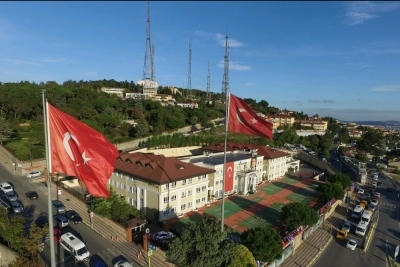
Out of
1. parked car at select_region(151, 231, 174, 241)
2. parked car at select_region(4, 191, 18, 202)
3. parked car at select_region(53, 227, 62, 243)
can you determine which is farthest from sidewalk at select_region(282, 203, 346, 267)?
parked car at select_region(4, 191, 18, 202)

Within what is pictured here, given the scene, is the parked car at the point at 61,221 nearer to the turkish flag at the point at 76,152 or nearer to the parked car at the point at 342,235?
the turkish flag at the point at 76,152

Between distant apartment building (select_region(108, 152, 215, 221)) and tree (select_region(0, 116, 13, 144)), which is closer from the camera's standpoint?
distant apartment building (select_region(108, 152, 215, 221))

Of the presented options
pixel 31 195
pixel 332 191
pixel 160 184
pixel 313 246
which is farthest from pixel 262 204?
pixel 31 195

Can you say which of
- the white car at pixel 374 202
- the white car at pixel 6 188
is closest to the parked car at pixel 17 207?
the white car at pixel 6 188

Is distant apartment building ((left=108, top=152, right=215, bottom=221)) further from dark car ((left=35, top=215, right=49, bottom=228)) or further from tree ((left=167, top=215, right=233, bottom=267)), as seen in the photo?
tree ((left=167, top=215, right=233, bottom=267))

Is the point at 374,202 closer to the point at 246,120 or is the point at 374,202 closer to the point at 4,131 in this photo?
the point at 246,120
